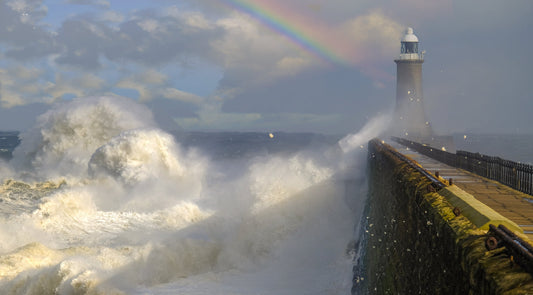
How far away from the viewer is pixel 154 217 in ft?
66.3

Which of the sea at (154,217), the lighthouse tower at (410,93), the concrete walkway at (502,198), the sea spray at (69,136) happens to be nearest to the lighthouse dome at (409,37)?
the lighthouse tower at (410,93)

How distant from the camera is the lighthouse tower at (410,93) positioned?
219ft

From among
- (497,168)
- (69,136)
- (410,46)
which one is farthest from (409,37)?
(497,168)

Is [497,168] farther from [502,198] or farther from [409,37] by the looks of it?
[409,37]

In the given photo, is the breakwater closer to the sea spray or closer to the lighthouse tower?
Answer: the sea spray

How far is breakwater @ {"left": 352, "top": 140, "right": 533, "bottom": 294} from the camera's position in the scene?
395 centimetres

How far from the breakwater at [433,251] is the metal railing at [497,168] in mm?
2858

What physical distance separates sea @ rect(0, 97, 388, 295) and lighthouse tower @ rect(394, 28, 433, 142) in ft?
123

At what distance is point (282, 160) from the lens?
26438 mm

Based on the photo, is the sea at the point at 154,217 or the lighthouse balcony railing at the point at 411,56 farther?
the lighthouse balcony railing at the point at 411,56

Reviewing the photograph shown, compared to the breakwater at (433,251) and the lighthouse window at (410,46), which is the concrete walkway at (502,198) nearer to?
the breakwater at (433,251)

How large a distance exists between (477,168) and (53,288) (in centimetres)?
1279

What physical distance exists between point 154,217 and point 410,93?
5336cm

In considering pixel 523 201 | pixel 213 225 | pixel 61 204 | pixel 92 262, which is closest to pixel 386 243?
pixel 523 201
